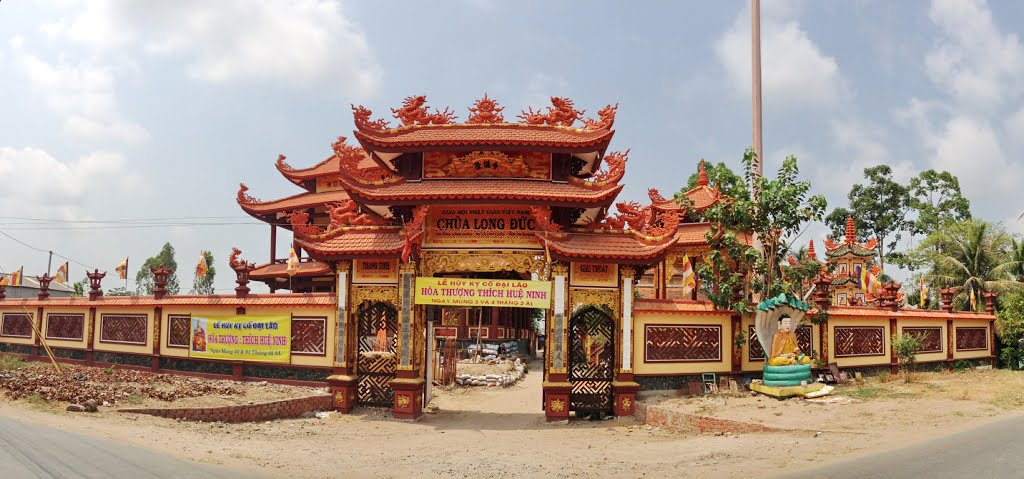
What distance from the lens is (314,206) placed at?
31500 millimetres

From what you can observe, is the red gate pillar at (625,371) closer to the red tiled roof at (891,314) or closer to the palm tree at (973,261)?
the red tiled roof at (891,314)

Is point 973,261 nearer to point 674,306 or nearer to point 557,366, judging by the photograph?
point 674,306

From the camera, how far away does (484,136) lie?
17.2 meters

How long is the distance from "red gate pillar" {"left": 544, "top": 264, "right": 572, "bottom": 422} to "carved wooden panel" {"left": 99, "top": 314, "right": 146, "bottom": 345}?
38.9 feet

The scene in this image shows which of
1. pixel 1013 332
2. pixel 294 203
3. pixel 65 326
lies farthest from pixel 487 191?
pixel 1013 332

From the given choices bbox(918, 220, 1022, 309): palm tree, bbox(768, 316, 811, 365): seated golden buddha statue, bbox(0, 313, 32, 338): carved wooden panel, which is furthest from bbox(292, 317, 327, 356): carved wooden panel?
bbox(918, 220, 1022, 309): palm tree

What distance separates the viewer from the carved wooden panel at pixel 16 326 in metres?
24.5

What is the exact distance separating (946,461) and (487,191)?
33.1 feet

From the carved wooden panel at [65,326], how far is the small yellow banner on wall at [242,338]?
5.68m

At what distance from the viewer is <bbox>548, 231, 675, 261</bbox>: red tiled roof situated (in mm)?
16109

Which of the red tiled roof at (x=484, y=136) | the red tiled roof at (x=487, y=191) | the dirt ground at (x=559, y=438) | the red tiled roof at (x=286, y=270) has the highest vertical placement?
the red tiled roof at (x=484, y=136)

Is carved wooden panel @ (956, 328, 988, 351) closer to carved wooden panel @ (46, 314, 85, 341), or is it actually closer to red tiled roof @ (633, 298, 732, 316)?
red tiled roof @ (633, 298, 732, 316)

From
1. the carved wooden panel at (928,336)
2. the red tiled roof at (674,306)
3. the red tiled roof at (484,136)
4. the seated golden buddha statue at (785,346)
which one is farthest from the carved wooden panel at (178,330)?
the carved wooden panel at (928,336)

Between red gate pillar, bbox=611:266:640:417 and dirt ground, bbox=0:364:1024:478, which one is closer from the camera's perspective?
dirt ground, bbox=0:364:1024:478
